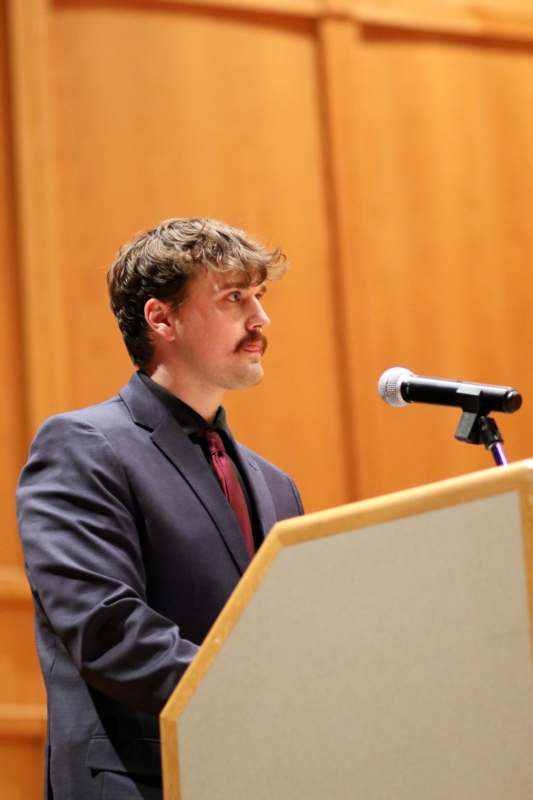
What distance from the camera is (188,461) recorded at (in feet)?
5.45

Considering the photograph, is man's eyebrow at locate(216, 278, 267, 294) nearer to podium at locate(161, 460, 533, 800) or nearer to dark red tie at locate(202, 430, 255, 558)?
dark red tie at locate(202, 430, 255, 558)

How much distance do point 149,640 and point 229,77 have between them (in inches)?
72.6

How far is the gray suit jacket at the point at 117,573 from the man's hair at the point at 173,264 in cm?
19

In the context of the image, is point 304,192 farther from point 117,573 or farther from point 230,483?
point 117,573

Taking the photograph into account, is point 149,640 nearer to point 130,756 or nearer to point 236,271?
point 130,756

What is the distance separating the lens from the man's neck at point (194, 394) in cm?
176

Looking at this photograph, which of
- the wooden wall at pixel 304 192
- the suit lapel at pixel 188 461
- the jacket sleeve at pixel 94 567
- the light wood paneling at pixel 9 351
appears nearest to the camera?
the jacket sleeve at pixel 94 567

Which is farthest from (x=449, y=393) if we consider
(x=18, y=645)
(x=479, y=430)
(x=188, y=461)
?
(x=18, y=645)

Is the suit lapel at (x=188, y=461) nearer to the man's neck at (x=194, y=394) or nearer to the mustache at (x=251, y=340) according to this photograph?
the man's neck at (x=194, y=394)

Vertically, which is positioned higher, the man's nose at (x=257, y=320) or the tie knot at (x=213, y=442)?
the man's nose at (x=257, y=320)

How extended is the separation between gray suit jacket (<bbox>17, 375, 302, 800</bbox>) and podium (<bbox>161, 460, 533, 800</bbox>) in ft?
0.71

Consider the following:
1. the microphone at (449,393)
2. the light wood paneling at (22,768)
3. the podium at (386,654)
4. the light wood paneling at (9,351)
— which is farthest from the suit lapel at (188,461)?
the light wood paneling at (22,768)

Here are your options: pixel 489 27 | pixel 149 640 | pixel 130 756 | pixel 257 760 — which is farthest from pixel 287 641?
pixel 489 27

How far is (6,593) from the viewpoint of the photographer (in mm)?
2445
